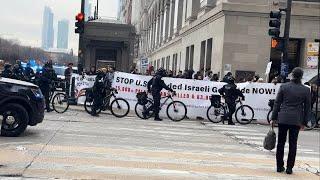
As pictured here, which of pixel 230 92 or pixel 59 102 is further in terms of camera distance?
pixel 59 102

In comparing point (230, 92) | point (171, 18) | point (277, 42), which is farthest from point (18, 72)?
point (171, 18)

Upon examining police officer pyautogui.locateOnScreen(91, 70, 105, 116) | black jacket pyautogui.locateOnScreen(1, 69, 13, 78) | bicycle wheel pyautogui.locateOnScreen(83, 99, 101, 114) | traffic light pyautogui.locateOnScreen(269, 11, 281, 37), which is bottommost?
bicycle wheel pyautogui.locateOnScreen(83, 99, 101, 114)

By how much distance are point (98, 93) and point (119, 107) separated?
2.84 ft

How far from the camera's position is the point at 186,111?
1978 centimetres

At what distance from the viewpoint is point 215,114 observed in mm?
20000

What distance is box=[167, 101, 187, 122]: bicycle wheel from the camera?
1977cm

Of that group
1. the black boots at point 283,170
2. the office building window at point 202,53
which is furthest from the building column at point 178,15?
the black boots at point 283,170

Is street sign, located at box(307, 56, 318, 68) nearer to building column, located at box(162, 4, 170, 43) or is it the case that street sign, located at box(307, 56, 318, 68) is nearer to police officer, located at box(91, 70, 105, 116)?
police officer, located at box(91, 70, 105, 116)

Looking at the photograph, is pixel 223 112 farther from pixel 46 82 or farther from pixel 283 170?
pixel 283 170

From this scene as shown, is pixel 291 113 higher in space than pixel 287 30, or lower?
lower

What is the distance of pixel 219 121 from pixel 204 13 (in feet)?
51.1

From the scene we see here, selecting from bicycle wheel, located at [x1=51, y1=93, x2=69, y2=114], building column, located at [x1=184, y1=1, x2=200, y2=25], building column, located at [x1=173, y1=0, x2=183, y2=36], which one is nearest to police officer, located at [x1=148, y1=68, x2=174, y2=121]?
bicycle wheel, located at [x1=51, y1=93, x2=69, y2=114]

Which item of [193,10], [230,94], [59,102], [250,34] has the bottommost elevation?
[59,102]

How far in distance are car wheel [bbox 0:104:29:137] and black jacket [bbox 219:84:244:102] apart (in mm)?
8788
